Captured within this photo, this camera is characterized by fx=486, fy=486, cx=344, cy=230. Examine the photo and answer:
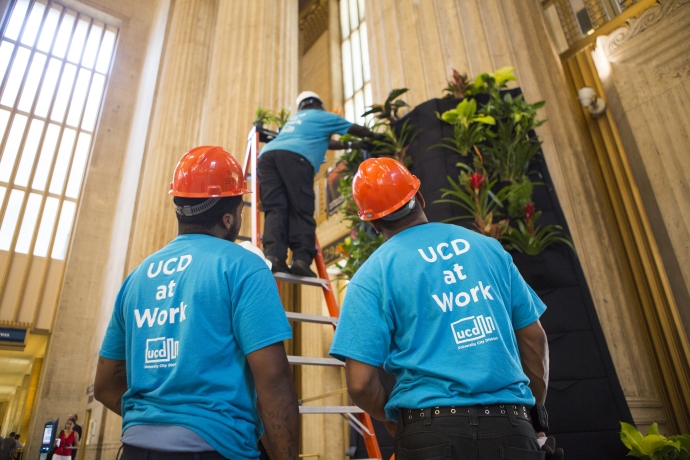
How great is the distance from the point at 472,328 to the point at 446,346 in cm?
10

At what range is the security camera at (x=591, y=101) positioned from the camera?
614 cm

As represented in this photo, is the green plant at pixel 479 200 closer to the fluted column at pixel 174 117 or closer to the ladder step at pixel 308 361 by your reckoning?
the ladder step at pixel 308 361

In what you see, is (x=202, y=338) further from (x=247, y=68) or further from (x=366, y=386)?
(x=247, y=68)

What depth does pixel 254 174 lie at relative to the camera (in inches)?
152

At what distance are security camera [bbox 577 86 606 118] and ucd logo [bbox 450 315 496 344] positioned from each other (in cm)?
567

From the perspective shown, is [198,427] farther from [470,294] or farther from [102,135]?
[102,135]

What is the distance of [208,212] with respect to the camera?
5.62ft

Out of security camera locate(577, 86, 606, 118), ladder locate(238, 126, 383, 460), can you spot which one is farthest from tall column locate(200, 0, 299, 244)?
security camera locate(577, 86, 606, 118)

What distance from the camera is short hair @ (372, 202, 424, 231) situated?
6.04 ft

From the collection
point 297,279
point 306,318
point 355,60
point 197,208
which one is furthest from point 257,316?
point 355,60

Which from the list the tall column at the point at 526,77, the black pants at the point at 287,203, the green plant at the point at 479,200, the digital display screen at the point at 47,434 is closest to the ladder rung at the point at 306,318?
the black pants at the point at 287,203

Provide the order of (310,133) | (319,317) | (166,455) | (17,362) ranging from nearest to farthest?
(166,455)
(319,317)
(310,133)
(17,362)

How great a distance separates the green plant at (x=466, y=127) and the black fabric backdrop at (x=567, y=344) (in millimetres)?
89

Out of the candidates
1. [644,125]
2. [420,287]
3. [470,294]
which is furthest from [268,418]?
[644,125]
